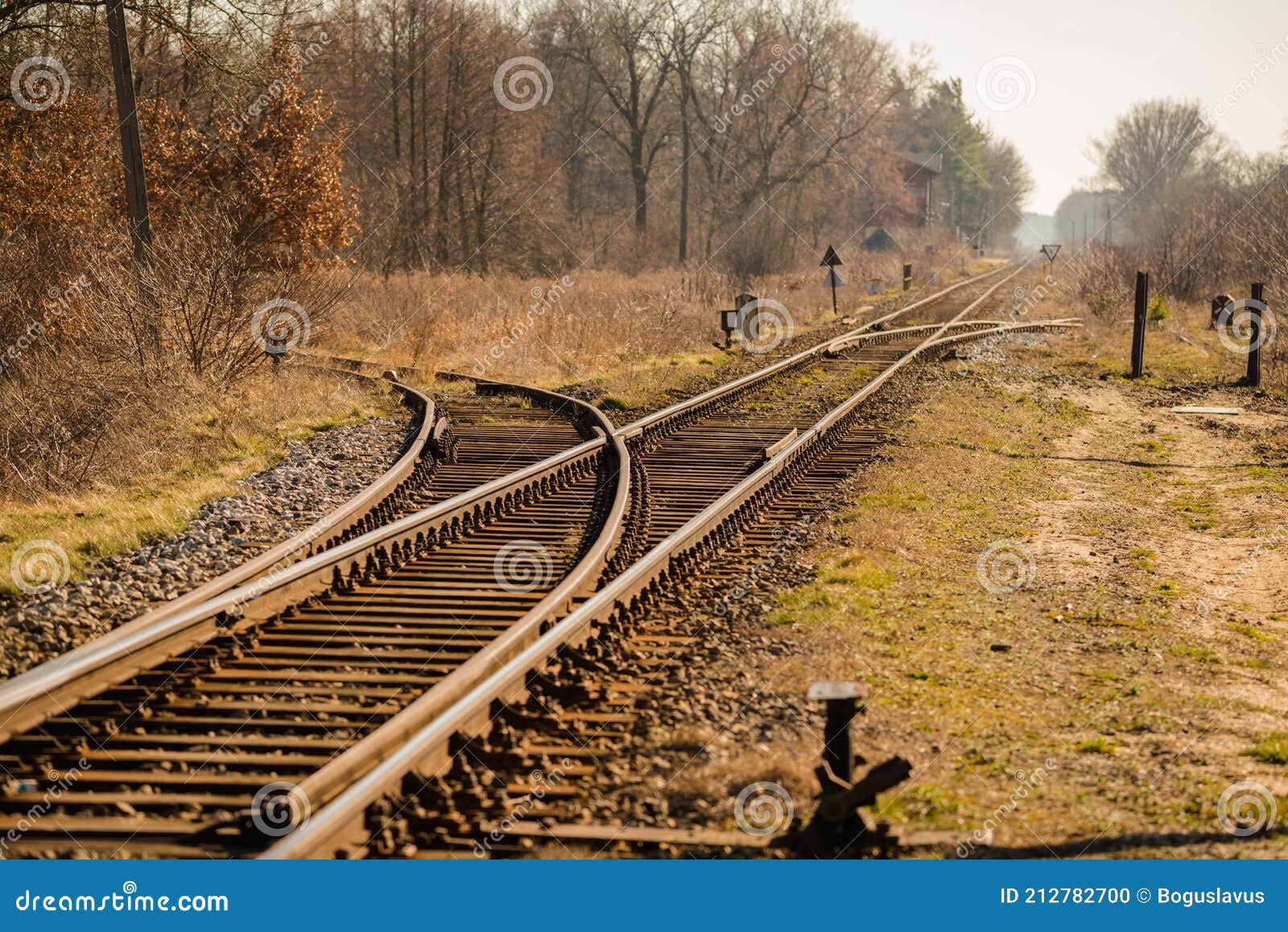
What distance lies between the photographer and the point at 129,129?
16.0 metres

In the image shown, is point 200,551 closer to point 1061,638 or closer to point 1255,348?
point 1061,638

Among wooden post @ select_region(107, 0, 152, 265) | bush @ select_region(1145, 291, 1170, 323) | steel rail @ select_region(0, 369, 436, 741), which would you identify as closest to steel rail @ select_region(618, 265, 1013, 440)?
steel rail @ select_region(0, 369, 436, 741)

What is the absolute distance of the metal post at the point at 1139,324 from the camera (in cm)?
2122

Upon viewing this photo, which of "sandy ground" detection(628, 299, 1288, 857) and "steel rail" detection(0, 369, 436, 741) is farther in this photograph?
"steel rail" detection(0, 369, 436, 741)

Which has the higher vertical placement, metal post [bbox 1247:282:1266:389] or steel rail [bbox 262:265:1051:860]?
metal post [bbox 1247:282:1266:389]

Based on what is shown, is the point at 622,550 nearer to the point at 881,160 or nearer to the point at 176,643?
the point at 176,643

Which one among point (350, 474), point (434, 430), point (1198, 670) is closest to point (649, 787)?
point (1198, 670)

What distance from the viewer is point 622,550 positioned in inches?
328

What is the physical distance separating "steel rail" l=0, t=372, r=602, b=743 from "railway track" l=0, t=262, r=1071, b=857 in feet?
0.05

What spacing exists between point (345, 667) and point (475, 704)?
1289 mm

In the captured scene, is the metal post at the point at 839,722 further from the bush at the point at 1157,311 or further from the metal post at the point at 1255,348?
the bush at the point at 1157,311

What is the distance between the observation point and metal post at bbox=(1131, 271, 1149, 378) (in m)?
21.2

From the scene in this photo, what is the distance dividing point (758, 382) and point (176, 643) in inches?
511

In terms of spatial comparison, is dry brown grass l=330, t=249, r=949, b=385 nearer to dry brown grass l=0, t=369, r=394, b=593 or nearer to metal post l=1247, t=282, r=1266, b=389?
dry brown grass l=0, t=369, r=394, b=593
